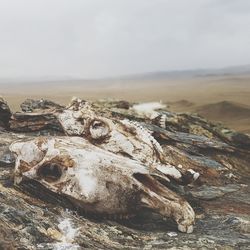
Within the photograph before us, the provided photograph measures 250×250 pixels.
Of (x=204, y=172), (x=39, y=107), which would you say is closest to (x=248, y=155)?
(x=204, y=172)

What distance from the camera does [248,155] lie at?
24438mm

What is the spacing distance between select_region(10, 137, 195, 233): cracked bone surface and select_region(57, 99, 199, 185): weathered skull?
140 centimetres

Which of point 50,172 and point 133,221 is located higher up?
point 50,172

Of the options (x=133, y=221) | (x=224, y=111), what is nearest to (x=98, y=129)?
(x=133, y=221)

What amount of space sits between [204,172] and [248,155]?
157 inches

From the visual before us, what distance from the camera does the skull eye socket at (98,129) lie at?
19031mm

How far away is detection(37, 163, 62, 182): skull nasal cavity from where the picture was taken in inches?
632

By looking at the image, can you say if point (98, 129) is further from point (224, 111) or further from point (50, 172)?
point (224, 111)

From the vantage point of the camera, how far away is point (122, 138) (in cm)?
1886

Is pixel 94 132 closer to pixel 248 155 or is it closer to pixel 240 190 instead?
pixel 240 190

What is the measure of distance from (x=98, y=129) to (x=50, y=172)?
11.5ft

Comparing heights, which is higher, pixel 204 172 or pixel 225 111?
pixel 204 172

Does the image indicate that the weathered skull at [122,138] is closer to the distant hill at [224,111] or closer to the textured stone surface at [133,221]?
the textured stone surface at [133,221]

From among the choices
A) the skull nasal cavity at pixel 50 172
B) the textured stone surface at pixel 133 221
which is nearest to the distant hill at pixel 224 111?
the textured stone surface at pixel 133 221
